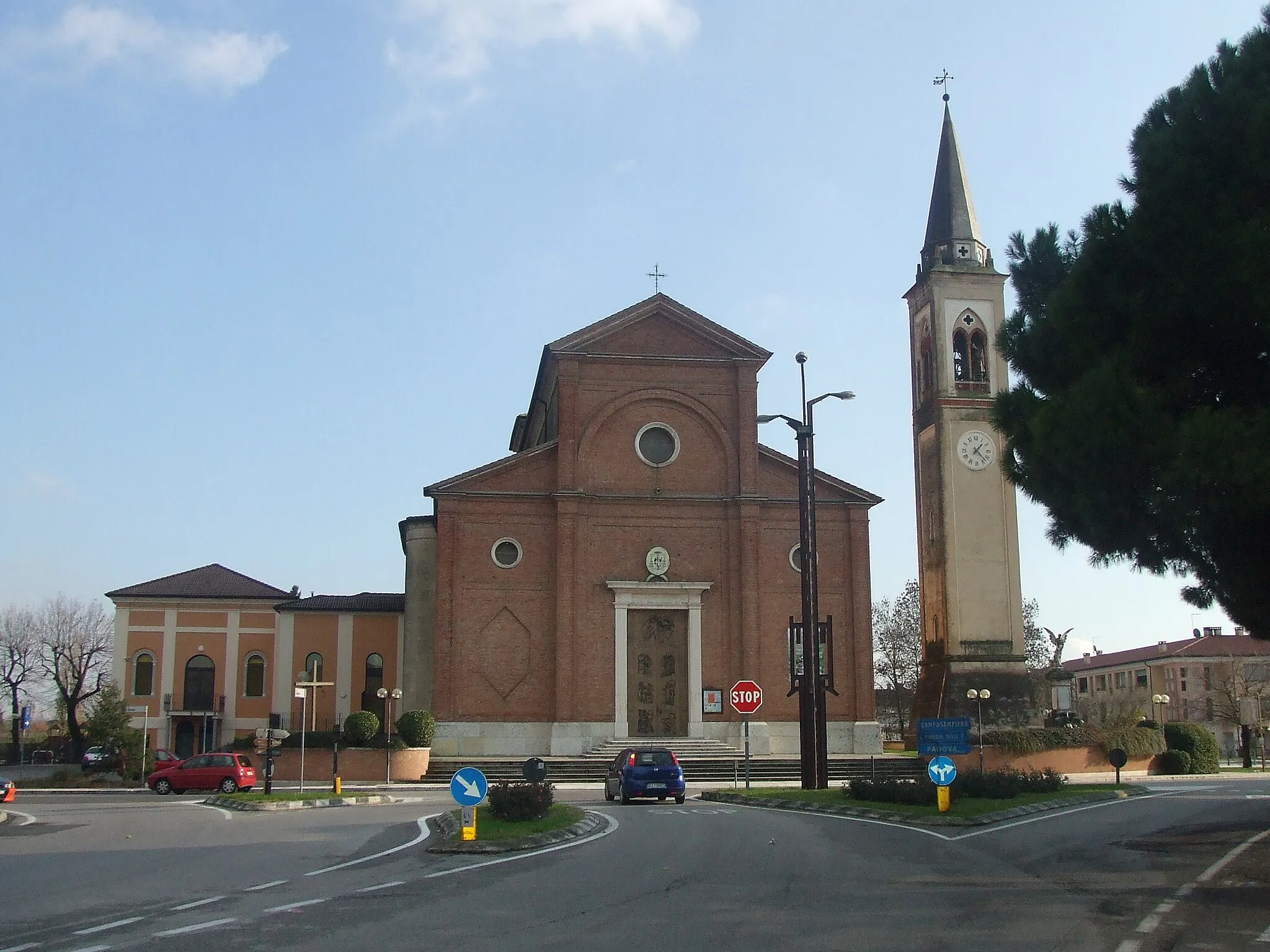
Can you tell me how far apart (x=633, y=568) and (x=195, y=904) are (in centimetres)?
3017

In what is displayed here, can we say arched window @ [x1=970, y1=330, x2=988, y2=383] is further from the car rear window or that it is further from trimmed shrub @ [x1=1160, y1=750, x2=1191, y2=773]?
the car rear window

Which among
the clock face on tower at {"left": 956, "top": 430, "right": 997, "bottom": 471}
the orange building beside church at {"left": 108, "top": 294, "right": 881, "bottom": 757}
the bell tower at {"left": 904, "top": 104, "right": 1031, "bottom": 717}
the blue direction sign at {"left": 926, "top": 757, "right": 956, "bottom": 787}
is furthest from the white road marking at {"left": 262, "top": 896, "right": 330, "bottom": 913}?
the clock face on tower at {"left": 956, "top": 430, "right": 997, "bottom": 471}

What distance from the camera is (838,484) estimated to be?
138 feet

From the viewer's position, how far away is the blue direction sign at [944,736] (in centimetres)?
1997

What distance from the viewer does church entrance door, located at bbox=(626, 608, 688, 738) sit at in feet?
133

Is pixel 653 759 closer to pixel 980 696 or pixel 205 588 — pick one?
pixel 980 696

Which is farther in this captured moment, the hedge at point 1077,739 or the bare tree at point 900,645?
the bare tree at point 900,645

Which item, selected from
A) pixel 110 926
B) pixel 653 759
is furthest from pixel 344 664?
pixel 110 926

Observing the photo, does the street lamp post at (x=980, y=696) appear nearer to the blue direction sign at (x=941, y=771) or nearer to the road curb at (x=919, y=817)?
the road curb at (x=919, y=817)

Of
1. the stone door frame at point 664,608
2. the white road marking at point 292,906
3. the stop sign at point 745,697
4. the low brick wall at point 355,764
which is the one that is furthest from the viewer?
the stone door frame at point 664,608

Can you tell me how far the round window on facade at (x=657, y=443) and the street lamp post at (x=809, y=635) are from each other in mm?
14224

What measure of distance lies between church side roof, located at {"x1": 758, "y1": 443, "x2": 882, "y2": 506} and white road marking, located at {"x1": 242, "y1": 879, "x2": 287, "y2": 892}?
30.8 meters

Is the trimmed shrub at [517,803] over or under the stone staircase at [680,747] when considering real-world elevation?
over

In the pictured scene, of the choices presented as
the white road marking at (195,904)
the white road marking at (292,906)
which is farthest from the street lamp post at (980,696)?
the white road marking at (195,904)
